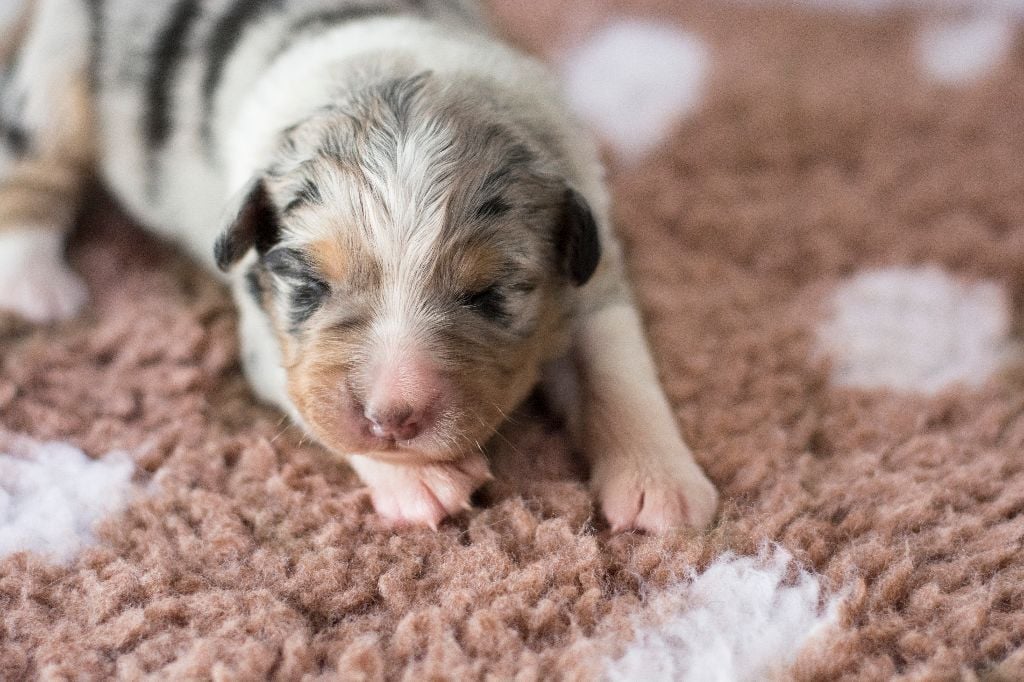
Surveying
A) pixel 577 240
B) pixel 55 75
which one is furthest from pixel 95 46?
pixel 577 240

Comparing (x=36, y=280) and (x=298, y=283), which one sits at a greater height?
(x=298, y=283)

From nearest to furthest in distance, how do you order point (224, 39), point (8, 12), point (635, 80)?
point (224, 39), point (8, 12), point (635, 80)

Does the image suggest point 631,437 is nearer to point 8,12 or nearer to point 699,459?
point 699,459

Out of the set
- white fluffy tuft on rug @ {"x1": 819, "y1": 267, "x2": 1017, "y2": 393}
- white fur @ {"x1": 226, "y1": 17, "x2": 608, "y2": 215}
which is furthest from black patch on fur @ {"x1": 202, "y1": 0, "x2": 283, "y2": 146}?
white fluffy tuft on rug @ {"x1": 819, "y1": 267, "x2": 1017, "y2": 393}

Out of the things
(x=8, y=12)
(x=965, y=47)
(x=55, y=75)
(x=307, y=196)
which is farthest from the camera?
(x=965, y=47)

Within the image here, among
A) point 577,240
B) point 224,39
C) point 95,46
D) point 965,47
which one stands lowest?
point 95,46

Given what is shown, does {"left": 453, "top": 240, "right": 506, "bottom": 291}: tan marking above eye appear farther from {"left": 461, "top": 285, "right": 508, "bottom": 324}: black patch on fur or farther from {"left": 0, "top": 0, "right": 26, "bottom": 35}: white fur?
{"left": 0, "top": 0, "right": 26, "bottom": 35}: white fur

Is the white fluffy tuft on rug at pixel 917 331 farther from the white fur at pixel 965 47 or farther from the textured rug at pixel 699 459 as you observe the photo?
the white fur at pixel 965 47

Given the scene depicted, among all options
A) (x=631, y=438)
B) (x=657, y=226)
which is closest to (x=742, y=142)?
(x=657, y=226)
